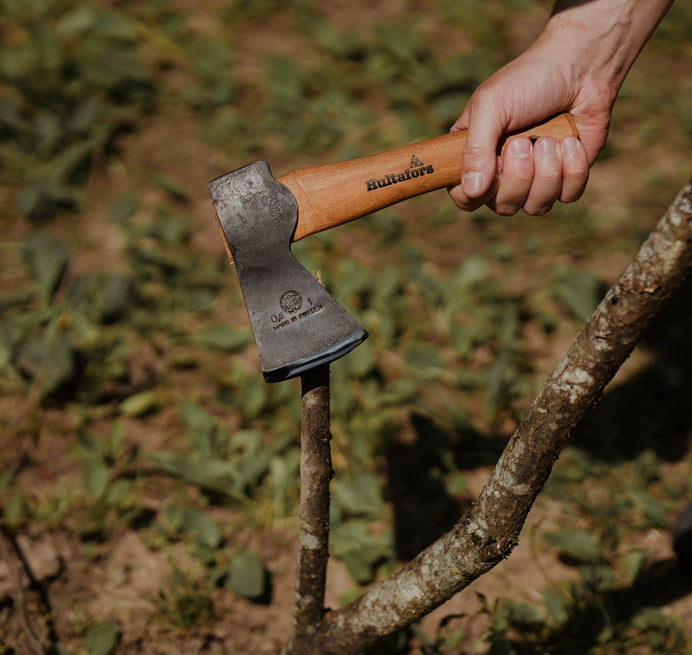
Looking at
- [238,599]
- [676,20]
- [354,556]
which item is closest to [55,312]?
[238,599]

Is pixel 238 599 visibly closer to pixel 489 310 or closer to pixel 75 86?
pixel 489 310

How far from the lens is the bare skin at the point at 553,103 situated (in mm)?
1776

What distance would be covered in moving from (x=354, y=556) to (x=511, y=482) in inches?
36.6

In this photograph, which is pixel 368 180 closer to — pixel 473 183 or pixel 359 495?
pixel 473 183

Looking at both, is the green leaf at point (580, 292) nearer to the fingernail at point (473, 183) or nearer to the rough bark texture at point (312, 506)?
the fingernail at point (473, 183)

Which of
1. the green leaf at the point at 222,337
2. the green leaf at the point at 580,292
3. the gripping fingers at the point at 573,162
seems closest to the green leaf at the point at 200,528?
the green leaf at the point at 222,337

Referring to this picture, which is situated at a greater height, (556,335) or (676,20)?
(676,20)

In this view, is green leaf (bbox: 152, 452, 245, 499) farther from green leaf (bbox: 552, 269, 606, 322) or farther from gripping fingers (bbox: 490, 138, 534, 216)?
green leaf (bbox: 552, 269, 606, 322)

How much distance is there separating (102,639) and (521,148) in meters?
1.96

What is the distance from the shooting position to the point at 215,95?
163 inches

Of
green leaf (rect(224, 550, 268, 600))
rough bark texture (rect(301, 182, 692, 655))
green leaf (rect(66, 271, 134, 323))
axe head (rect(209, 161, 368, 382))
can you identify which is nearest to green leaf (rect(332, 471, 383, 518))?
green leaf (rect(224, 550, 268, 600))

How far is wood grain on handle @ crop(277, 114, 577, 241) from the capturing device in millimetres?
1541

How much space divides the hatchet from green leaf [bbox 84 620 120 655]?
44.4 inches

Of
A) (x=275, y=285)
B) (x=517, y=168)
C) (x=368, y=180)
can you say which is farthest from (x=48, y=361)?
(x=517, y=168)
